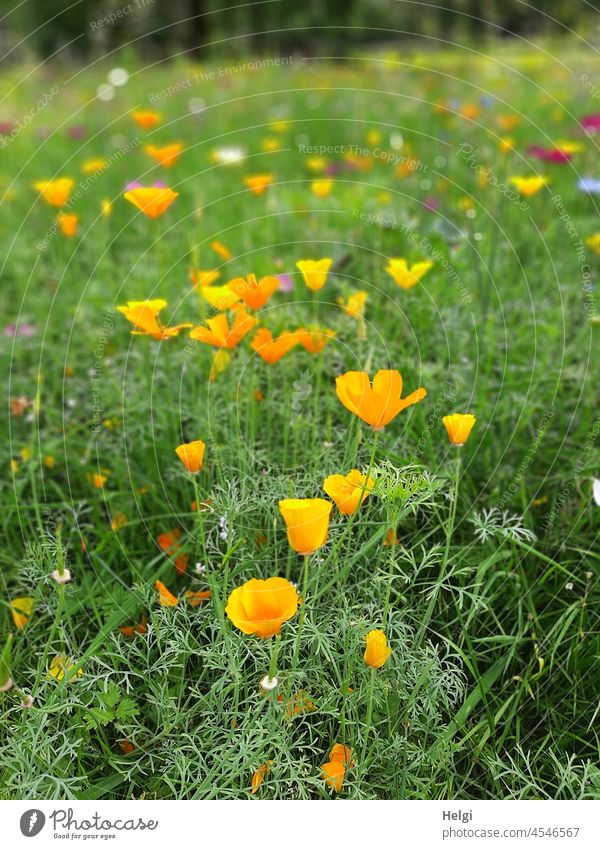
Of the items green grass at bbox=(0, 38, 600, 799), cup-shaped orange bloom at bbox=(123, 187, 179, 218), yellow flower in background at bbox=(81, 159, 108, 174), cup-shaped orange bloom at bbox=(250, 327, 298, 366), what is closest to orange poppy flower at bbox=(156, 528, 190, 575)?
green grass at bbox=(0, 38, 600, 799)

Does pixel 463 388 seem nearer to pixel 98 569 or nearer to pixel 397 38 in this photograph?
pixel 98 569

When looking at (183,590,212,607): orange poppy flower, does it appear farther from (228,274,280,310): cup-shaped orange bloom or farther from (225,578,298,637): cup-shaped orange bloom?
(228,274,280,310): cup-shaped orange bloom

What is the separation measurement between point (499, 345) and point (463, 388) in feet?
0.87

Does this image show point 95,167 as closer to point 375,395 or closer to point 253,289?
point 253,289

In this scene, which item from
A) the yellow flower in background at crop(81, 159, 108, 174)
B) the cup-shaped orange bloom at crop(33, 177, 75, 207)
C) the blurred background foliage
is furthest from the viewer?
the blurred background foliage

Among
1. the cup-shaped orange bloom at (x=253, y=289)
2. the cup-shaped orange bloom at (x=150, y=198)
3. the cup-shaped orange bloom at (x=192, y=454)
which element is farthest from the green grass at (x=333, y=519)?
the cup-shaped orange bloom at (x=150, y=198)

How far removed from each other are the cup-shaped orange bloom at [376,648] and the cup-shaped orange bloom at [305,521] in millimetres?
177

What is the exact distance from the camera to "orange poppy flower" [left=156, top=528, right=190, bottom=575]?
149 centimetres

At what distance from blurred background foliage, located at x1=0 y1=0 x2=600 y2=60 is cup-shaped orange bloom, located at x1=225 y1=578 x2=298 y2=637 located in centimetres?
909

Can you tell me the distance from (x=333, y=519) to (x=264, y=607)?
43 centimetres

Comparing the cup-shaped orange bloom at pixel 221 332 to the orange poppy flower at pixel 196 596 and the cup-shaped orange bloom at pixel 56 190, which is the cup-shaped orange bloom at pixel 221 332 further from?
the cup-shaped orange bloom at pixel 56 190
